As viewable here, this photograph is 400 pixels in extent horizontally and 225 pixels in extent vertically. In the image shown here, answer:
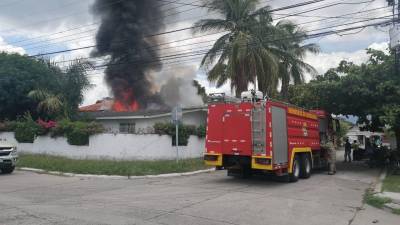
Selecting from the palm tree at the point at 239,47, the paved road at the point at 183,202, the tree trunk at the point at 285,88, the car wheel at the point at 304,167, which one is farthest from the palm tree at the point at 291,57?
the paved road at the point at 183,202

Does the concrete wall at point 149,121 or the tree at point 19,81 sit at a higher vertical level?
the tree at point 19,81

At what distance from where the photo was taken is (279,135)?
1420 cm

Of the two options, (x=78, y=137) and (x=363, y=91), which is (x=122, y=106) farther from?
(x=363, y=91)

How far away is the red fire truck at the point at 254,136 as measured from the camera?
13797 mm

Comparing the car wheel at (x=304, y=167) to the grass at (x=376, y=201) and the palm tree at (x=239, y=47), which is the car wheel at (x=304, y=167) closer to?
the grass at (x=376, y=201)

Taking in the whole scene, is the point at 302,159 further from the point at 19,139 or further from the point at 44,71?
the point at 44,71

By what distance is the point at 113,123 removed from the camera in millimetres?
27672

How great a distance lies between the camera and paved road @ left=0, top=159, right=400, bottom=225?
8281 mm

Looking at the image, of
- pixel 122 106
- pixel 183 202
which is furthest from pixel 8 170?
pixel 122 106

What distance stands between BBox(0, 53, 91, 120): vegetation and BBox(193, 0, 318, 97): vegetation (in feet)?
30.2

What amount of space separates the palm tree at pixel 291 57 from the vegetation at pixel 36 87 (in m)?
13.9

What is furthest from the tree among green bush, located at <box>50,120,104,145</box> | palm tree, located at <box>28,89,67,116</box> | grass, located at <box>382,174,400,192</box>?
grass, located at <box>382,174,400,192</box>

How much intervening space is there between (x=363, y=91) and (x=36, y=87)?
841 inches

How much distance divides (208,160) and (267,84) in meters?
12.6
